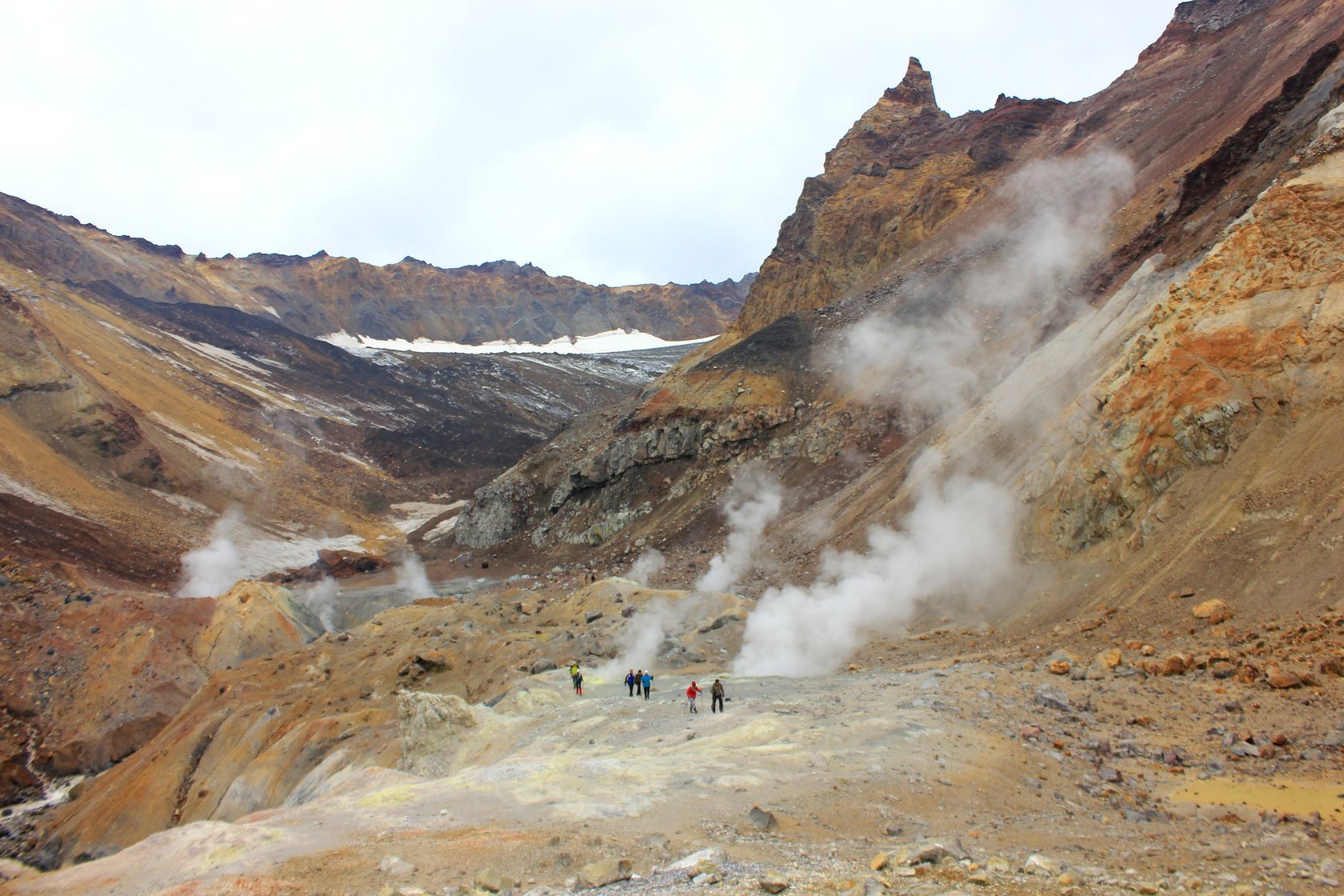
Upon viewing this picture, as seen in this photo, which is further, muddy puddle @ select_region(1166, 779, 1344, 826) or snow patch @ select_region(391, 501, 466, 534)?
snow patch @ select_region(391, 501, 466, 534)

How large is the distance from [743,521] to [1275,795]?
23.8 meters

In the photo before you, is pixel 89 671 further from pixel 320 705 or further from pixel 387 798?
pixel 387 798

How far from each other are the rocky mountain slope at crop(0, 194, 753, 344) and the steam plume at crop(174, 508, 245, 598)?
2505 inches

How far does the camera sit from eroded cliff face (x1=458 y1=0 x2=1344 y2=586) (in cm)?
1394

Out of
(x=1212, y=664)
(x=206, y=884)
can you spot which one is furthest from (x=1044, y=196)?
(x=206, y=884)

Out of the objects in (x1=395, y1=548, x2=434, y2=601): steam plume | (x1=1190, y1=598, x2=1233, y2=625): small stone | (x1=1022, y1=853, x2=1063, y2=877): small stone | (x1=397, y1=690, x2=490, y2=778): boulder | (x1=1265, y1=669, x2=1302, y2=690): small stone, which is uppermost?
(x1=1190, y1=598, x2=1233, y2=625): small stone

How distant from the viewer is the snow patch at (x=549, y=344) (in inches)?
5827

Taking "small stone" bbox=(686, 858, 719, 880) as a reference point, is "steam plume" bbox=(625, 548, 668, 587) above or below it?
below

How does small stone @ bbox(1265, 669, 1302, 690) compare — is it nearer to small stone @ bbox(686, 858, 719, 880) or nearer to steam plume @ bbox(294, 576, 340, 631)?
small stone @ bbox(686, 858, 719, 880)

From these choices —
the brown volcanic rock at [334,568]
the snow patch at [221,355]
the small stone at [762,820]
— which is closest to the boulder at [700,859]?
the small stone at [762,820]

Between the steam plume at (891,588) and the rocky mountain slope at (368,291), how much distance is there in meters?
102

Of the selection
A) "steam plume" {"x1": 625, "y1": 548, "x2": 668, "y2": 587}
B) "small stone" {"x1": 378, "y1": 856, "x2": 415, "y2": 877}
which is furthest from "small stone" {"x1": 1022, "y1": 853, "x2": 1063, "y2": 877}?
"steam plume" {"x1": 625, "y1": 548, "x2": 668, "y2": 587}

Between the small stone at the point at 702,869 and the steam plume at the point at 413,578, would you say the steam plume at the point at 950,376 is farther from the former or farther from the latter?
the steam plume at the point at 413,578

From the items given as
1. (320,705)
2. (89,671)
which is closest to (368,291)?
(89,671)
